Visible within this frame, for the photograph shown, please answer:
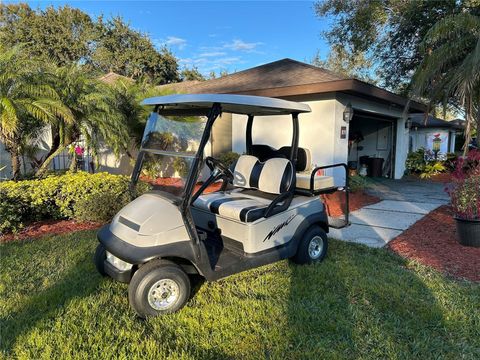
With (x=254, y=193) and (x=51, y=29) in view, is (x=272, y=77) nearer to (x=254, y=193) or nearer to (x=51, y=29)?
(x=254, y=193)

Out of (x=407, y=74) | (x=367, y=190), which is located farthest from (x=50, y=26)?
(x=367, y=190)

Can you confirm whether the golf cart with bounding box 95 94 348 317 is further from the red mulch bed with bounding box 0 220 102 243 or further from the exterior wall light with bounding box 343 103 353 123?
the exterior wall light with bounding box 343 103 353 123

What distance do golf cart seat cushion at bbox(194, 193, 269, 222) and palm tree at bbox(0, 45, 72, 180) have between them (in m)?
3.49

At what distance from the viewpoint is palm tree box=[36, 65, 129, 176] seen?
633 centimetres

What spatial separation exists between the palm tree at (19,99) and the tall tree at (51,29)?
66.3ft

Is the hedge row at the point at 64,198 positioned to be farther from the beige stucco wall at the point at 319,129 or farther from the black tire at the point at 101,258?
the beige stucco wall at the point at 319,129

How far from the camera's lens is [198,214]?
3.79 metres

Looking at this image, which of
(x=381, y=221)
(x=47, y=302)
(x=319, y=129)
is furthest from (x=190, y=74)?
(x=47, y=302)

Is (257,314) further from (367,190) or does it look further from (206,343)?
(367,190)

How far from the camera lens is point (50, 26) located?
81.6ft

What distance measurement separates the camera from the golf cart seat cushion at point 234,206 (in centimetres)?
323

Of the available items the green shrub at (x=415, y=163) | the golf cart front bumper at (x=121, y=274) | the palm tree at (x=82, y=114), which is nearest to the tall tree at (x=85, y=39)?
the palm tree at (x=82, y=114)

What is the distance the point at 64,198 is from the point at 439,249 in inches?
222

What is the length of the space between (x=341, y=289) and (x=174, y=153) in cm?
206
